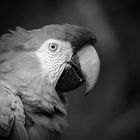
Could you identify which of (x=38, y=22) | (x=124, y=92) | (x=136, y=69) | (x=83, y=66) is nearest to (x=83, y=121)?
(x=124, y=92)

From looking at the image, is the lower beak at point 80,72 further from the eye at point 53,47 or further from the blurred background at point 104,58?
the blurred background at point 104,58

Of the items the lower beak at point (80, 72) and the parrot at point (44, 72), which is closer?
the parrot at point (44, 72)

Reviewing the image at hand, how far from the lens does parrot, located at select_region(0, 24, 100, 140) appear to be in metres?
1.67

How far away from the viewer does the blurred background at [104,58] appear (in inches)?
130

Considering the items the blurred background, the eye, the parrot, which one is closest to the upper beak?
the parrot

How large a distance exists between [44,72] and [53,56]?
0.31 feet

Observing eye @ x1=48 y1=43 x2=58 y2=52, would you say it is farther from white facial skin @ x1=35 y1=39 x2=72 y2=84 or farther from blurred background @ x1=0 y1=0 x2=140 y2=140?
blurred background @ x1=0 y1=0 x2=140 y2=140

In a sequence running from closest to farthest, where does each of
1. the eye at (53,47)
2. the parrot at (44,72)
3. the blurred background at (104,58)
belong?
1. the parrot at (44,72)
2. the eye at (53,47)
3. the blurred background at (104,58)

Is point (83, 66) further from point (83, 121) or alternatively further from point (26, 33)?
point (83, 121)

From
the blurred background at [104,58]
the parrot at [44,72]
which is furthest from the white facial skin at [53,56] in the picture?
the blurred background at [104,58]

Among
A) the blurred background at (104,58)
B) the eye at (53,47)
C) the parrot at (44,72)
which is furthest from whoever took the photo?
the blurred background at (104,58)

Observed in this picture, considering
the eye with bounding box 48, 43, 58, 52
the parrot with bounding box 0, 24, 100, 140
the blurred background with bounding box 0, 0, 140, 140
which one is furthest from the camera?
the blurred background with bounding box 0, 0, 140, 140

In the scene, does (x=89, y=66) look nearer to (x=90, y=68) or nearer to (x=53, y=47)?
(x=90, y=68)

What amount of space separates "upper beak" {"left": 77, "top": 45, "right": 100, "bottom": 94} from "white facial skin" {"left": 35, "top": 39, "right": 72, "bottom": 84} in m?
0.07
